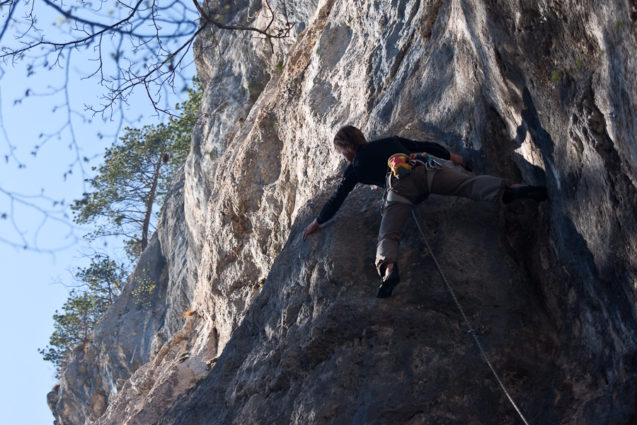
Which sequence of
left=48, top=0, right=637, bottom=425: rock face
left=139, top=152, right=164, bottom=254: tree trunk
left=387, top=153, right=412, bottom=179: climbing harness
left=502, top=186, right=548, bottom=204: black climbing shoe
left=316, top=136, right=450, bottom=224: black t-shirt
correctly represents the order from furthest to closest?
left=139, top=152, right=164, bottom=254: tree trunk, left=316, top=136, right=450, bottom=224: black t-shirt, left=387, top=153, right=412, bottom=179: climbing harness, left=502, top=186, right=548, bottom=204: black climbing shoe, left=48, top=0, right=637, bottom=425: rock face

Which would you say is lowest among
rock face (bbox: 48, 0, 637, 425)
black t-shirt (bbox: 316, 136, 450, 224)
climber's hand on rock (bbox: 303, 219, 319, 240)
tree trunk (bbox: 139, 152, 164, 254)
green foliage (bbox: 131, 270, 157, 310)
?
rock face (bbox: 48, 0, 637, 425)

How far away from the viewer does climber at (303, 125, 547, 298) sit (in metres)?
5.41

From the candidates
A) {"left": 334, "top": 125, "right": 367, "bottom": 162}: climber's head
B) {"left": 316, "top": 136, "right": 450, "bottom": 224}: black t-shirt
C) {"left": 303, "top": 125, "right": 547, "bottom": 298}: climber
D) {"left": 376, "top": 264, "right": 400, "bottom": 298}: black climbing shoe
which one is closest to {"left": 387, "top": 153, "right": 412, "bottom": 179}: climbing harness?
{"left": 303, "top": 125, "right": 547, "bottom": 298}: climber

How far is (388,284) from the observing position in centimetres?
540

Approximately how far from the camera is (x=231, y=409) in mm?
6234

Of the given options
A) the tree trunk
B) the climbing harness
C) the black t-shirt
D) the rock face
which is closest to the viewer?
the rock face

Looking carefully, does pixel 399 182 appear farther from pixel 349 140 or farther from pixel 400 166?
pixel 349 140

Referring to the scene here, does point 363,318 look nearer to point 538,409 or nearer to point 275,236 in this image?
point 538,409

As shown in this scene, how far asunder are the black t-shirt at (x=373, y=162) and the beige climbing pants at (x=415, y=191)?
271 mm

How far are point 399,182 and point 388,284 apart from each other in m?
0.91

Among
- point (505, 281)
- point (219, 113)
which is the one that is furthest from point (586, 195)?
point (219, 113)

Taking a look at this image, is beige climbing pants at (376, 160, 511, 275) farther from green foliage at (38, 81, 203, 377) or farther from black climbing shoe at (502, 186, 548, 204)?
green foliage at (38, 81, 203, 377)

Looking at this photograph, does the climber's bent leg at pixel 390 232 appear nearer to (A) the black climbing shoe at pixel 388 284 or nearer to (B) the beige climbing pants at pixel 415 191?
(B) the beige climbing pants at pixel 415 191

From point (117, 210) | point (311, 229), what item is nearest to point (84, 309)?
point (117, 210)
